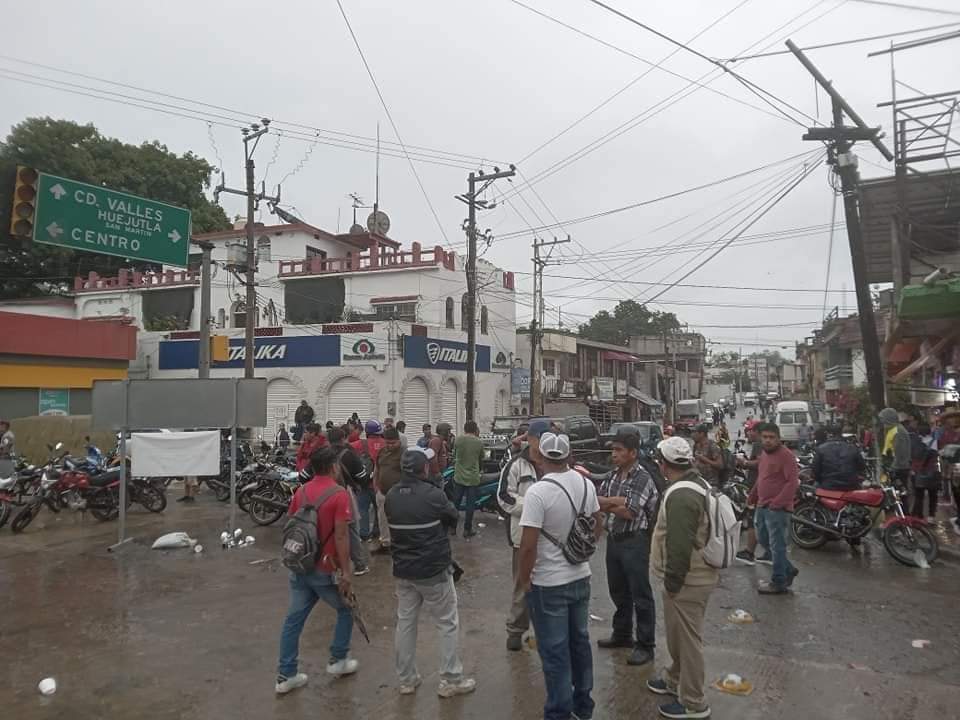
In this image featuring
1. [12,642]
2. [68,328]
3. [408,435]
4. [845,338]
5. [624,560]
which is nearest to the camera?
[624,560]

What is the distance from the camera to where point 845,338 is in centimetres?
3312

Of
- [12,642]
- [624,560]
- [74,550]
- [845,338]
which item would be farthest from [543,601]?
[845,338]

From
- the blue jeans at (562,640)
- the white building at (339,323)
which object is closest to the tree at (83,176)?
the white building at (339,323)

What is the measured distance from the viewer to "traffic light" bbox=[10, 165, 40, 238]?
8875mm

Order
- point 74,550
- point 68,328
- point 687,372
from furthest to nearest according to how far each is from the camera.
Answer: point 687,372 < point 68,328 < point 74,550

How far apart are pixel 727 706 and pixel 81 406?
1010 inches

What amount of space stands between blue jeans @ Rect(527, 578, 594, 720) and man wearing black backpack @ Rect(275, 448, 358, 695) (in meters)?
1.42

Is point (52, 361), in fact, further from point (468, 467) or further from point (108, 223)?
point (468, 467)

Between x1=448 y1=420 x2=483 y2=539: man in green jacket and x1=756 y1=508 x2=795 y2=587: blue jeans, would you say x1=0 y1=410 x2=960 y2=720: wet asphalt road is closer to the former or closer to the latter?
x1=756 y1=508 x2=795 y2=587: blue jeans

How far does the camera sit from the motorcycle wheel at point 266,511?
11555 mm

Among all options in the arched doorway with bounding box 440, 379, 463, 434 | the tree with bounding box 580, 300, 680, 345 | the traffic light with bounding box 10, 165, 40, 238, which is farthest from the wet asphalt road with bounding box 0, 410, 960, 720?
the tree with bounding box 580, 300, 680, 345

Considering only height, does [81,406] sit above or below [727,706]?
above

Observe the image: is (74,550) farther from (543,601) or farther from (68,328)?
(68,328)

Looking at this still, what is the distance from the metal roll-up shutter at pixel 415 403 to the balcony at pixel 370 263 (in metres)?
5.35
